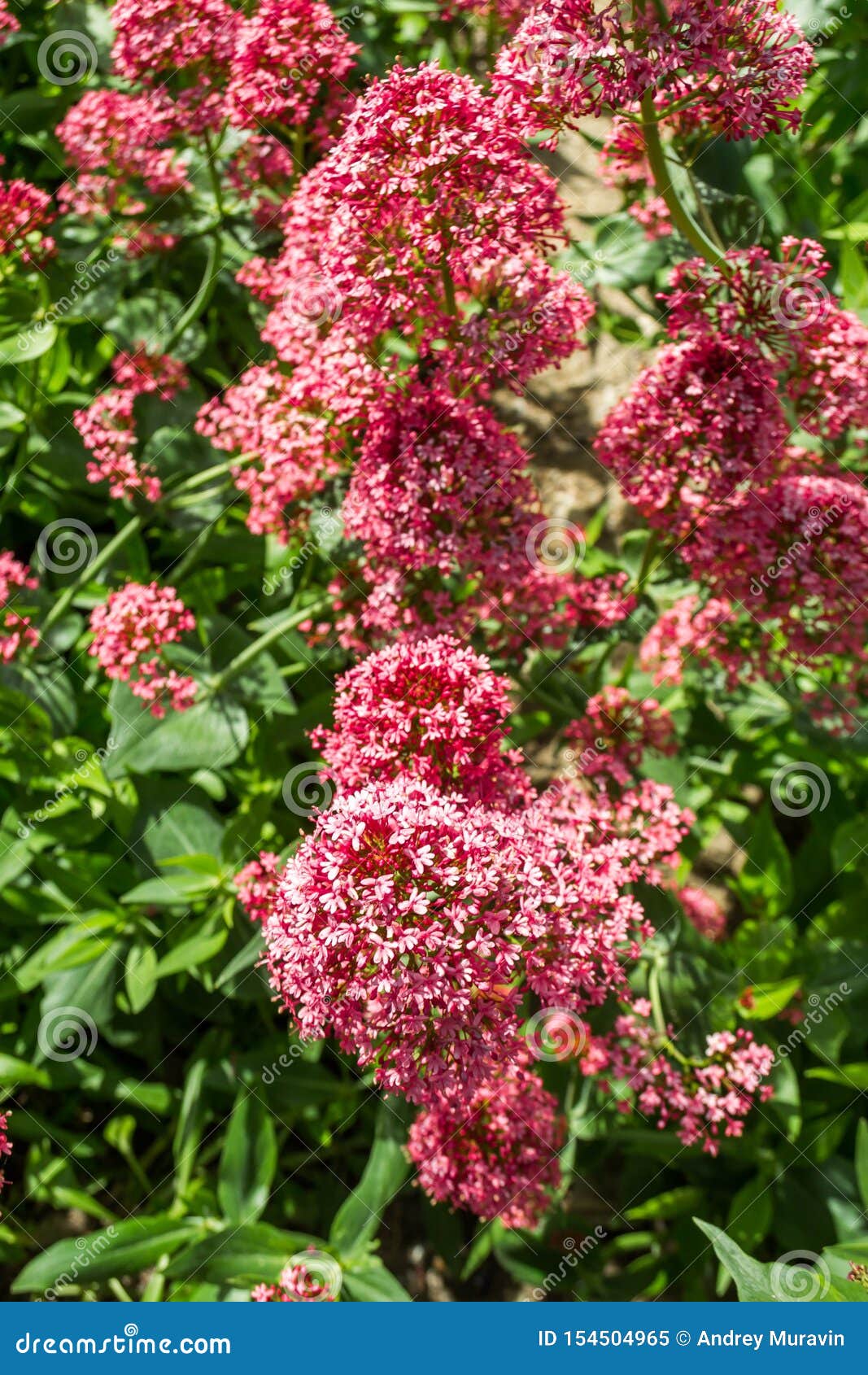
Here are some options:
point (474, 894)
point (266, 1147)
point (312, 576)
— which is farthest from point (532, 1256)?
point (312, 576)

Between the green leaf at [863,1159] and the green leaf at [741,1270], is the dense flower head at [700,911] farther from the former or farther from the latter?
the green leaf at [741,1270]

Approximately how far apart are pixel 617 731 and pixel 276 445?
1387 mm

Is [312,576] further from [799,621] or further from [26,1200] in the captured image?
[26,1200]

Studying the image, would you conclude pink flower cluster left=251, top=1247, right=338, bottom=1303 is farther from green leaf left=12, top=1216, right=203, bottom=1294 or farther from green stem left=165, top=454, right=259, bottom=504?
green stem left=165, top=454, right=259, bottom=504

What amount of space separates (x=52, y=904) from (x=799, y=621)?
272 centimetres

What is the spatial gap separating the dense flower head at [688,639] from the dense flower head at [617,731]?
0.18 metres

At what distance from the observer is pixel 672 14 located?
247 cm

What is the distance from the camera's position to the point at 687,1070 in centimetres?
322

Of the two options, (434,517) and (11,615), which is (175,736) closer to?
(11,615)

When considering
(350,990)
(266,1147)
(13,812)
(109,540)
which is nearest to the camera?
(350,990)
